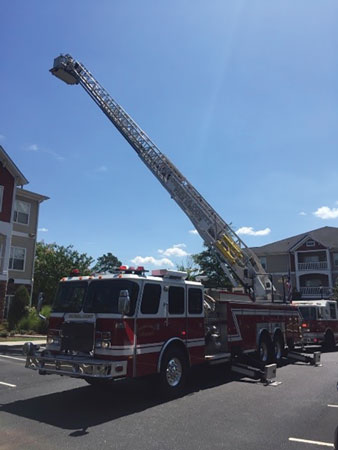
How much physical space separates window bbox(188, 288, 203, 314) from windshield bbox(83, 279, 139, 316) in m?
1.87

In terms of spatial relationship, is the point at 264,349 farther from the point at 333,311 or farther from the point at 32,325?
the point at 32,325

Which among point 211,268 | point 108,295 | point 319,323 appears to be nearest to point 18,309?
point 319,323

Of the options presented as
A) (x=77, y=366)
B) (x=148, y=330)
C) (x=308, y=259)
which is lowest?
(x=77, y=366)

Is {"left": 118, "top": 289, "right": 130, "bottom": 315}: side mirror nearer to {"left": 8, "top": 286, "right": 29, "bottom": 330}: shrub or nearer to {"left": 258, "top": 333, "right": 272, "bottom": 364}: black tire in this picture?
{"left": 258, "top": 333, "right": 272, "bottom": 364}: black tire

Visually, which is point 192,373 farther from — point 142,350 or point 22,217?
point 22,217

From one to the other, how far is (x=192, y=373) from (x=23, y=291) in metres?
14.6

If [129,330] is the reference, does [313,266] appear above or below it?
above

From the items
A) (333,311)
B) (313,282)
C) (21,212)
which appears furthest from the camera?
(313,282)

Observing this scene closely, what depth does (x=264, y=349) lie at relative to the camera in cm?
1259

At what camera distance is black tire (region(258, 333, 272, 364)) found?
483 inches

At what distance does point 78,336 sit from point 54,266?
1445 inches

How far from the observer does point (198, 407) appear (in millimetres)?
7324

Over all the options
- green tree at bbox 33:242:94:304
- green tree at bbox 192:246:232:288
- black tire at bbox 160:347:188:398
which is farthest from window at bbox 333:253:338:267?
black tire at bbox 160:347:188:398

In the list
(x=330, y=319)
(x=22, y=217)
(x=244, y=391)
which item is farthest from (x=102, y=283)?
→ (x=22, y=217)
